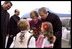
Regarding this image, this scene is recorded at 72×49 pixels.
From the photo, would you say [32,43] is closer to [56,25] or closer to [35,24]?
[35,24]

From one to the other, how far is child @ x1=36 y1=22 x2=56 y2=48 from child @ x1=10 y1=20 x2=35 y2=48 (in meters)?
0.13

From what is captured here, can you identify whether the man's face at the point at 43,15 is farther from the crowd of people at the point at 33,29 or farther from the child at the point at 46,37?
the child at the point at 46,37

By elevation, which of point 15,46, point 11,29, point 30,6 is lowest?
point 15,46

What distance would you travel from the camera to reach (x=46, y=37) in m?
4.73

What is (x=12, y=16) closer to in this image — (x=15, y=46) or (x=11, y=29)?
(x=11, y=29)

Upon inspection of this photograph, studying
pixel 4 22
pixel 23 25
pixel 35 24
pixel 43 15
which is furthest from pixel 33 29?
pixel 4 22

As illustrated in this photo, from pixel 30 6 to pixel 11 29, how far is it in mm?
579

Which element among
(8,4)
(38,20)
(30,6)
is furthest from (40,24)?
(8,4)

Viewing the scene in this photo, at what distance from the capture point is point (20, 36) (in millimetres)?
4766

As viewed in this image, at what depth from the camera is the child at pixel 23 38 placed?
15.6 ft

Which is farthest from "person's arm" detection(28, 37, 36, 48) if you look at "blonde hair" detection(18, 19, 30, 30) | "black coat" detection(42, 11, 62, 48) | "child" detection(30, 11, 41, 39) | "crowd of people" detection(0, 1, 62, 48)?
"black coat" detection(42, 11, 62, 48)

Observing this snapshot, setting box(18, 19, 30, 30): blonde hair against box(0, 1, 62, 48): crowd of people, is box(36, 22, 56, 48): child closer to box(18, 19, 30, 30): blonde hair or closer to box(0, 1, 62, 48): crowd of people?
box(0, 1, 62, 48): crowd of people

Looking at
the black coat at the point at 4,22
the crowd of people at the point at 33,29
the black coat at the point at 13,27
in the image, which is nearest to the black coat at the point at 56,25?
the crowd of people at the point at 33,29

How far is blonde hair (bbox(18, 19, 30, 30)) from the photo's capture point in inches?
187
